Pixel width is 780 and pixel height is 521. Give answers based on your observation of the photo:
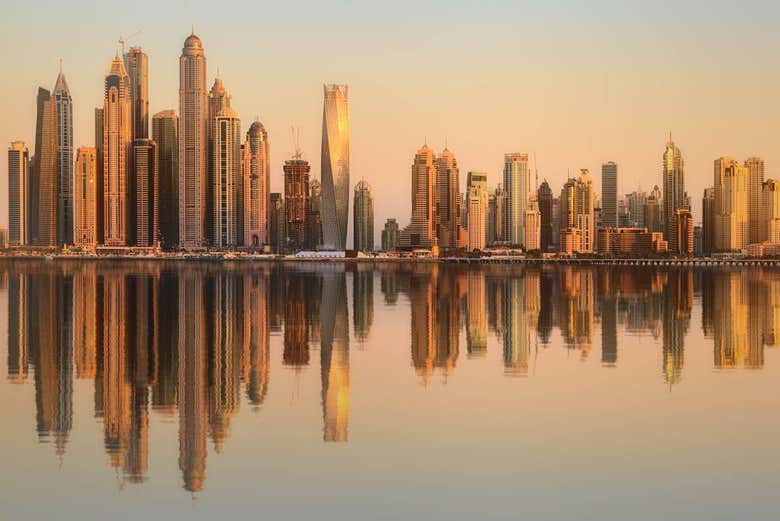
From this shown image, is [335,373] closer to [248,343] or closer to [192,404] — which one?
[192,404]

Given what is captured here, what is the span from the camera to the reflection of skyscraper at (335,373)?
28547 mm

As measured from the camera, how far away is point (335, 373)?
39188mm

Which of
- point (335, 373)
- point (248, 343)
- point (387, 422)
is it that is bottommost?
point (387, 422)

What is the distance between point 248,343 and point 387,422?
20.6 m

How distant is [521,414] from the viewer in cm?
3038

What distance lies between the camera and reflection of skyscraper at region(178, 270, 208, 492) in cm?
2308

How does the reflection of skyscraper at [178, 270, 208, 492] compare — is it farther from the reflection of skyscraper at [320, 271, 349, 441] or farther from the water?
the reflection of skyscraper at [320, 271, 349, 441]

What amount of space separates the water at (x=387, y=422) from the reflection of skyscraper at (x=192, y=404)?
0.33ft

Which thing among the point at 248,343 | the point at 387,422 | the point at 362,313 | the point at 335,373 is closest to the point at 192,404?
the point at 387,422

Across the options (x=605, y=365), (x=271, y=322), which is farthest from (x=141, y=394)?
(x=271, y=322)

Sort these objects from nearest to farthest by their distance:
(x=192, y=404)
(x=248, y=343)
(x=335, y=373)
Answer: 1. (x=192, y=404)
2. (x=335, y=373)
3. (x=248, y=343)

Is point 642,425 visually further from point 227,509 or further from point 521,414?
point 227,509

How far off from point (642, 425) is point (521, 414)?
3.69 m

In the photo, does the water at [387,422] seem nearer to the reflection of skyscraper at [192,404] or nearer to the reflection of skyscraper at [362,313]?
the reflection of skyscraper at [192,404]
